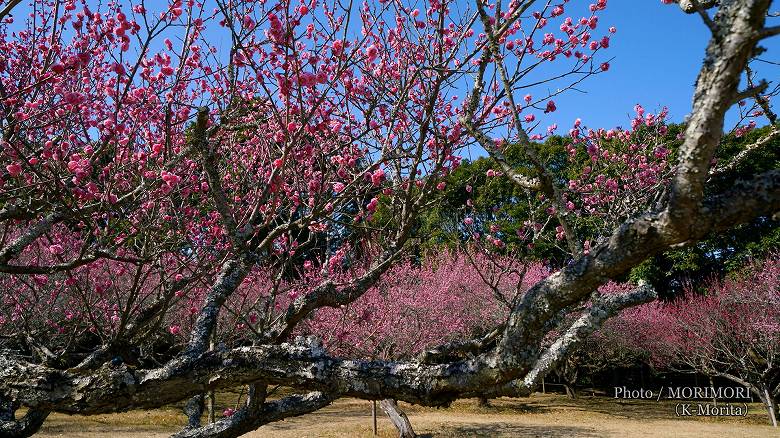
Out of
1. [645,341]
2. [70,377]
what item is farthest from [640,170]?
[645,341]

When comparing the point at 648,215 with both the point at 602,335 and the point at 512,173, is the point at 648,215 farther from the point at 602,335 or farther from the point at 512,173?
the point at 602,335

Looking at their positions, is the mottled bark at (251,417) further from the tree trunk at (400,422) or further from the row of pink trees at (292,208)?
the tree trunk at (400,422)

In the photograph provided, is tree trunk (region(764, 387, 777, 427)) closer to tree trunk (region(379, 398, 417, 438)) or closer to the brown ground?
the brown ground

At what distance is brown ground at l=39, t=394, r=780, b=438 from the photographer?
1218 centimetres

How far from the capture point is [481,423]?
14.3 metres

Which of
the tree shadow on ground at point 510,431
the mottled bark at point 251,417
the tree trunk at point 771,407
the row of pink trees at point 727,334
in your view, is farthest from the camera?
the row of pink trees at point 727,334

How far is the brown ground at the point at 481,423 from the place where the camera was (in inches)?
480

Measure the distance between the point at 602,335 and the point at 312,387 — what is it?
18813mm

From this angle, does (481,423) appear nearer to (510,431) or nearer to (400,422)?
(510,431)

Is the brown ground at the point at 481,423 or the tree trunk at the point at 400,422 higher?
the tree trunk at the point at 400,422

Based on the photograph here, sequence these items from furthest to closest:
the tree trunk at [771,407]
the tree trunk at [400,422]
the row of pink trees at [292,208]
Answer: the tree trunk at [771,407] → the tree trunk at [400,422] → the row of pink trees at [292,208]

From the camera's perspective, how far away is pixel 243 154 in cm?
537

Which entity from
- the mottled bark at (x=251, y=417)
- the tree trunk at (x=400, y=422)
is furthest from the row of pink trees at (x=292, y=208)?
the tree trunk at (x=400, y=422)

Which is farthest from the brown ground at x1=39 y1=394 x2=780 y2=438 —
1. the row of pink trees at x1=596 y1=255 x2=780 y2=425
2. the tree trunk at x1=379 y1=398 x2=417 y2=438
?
the row of pink trees at x1=596 y1=255 x2=780 y2=425
